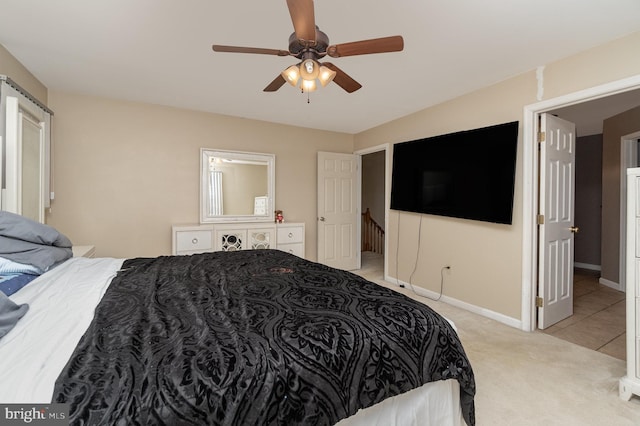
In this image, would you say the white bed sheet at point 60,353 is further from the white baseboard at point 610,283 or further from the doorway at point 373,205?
the doorway at point 373,205

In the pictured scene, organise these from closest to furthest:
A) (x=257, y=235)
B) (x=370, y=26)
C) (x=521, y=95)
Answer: (x=370, y=26) < (x=521, y=95) < (x=257, y=235)

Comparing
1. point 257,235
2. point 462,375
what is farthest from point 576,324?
point 257,235

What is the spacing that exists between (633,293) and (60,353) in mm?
2856

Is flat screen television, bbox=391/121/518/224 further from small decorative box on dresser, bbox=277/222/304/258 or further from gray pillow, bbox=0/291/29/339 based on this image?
gray pillow, bbox=0/291/29/339

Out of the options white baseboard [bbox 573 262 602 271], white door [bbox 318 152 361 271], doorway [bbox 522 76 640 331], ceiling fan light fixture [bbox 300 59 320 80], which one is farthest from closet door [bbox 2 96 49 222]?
white baseboard [bbox 573 262 602 271]

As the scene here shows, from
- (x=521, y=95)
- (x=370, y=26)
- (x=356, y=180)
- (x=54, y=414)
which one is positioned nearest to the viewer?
(x=54, y=414)

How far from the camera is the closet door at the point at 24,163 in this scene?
7.04 feet

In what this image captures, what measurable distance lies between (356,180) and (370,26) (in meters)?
3.15

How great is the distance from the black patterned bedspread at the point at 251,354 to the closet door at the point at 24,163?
1406mm

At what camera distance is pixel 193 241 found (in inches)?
144

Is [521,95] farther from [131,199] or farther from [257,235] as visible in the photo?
[131,199]

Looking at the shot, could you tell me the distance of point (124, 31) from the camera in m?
2.09

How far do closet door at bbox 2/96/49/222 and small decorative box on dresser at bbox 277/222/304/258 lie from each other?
2533 millimetres

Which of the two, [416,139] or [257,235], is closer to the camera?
[416,139]
